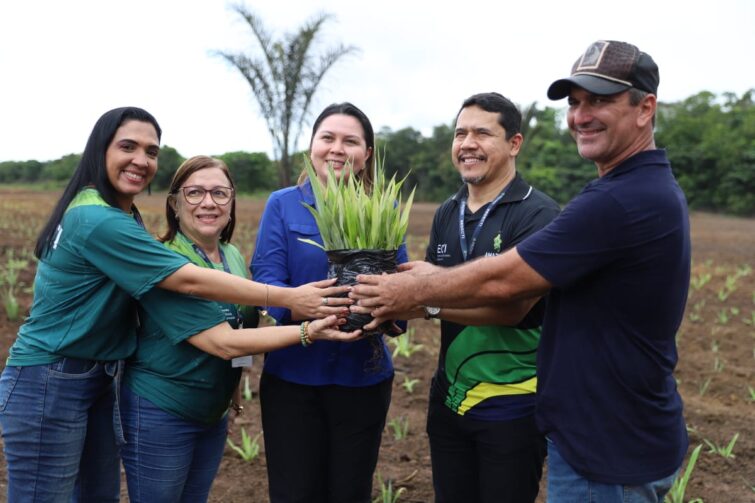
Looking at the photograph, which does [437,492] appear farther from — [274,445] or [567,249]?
[567,249]

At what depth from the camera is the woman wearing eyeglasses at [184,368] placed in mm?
2348

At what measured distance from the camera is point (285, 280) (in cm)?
261

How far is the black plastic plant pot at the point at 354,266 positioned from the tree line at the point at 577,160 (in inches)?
1229

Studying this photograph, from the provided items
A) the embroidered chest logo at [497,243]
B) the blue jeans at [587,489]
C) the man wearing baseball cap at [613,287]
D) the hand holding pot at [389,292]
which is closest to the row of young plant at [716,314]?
the blue jeans at [587,489]

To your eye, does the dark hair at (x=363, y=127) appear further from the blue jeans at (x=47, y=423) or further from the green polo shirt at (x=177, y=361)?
the blue jeans at (x=47, y=423)

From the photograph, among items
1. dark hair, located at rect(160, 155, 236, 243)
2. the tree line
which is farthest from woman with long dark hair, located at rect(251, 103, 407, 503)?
the tree line

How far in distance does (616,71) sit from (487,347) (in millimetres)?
1198

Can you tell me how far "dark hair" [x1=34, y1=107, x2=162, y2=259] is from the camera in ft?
7.62

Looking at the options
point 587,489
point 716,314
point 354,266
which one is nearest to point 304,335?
point 354,266

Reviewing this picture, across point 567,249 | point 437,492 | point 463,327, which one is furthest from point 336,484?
point 567,249

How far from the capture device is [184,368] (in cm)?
240

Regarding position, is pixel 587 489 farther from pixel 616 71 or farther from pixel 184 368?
pixel 184 368

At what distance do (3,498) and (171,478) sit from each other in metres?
1.96

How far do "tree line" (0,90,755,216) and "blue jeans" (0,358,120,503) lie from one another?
31162 mm
